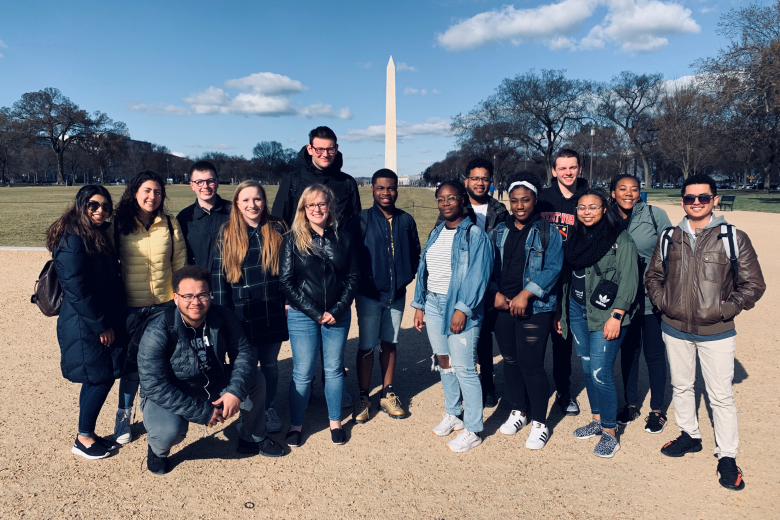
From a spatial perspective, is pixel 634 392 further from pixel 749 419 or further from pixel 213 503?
pixel 213 503

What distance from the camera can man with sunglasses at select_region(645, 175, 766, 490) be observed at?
10.4ft

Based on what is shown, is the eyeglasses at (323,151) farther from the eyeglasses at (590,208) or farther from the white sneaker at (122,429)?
the white sneaker at (122,429)

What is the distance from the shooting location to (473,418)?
3.75 m

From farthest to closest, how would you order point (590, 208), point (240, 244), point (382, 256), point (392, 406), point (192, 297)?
point (392, 406), point (382, 256), point (240, 244), point (590, 208), point (192, 297)

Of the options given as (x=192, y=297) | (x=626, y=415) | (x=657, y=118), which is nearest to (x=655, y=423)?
(x=626, y=415)

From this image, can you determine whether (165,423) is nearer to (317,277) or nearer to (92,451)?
(92,451)

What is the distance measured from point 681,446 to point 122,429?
13.8 ft

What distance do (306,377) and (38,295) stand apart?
6.38 feet

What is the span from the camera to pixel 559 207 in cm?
419

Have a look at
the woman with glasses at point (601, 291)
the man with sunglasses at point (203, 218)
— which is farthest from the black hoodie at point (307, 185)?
the woman with glasses at point (601, 291)

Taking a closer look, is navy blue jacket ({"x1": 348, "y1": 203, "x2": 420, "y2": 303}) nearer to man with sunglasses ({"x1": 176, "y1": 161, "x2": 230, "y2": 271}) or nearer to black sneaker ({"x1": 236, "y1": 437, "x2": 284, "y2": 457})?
man with sunglasses ({"x1": 176, "y1": 161, "x2": 230, "y2": 271})

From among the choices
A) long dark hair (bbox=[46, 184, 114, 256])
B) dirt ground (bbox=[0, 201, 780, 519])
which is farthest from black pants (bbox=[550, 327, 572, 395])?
long dark hair (bbox=[46, 184, 114, 256])

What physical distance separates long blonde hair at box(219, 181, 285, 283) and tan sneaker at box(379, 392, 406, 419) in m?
1.52

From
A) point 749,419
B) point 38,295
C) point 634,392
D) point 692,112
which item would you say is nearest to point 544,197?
point 634,392
